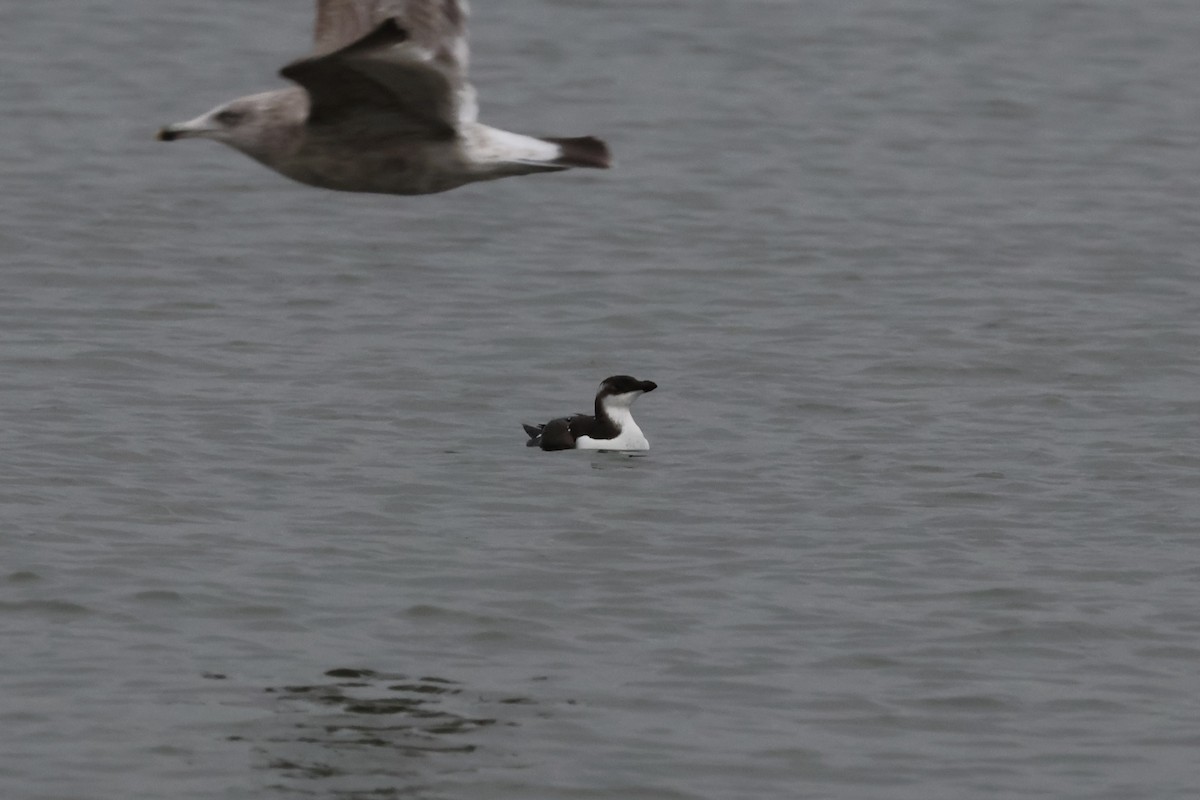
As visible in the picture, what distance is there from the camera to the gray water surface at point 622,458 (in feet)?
35.9

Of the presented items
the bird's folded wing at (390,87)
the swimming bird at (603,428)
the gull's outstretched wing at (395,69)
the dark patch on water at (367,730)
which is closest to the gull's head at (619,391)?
the swimming bird at (603,428)

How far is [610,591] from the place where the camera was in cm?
1309

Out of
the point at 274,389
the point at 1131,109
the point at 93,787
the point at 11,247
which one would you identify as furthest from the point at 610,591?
the point at 1131,109

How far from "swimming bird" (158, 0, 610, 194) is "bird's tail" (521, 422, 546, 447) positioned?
5355 millimetres

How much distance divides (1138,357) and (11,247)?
9.24 meters

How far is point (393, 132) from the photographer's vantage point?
1099cm

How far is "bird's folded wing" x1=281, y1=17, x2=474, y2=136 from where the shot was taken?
10180 mm

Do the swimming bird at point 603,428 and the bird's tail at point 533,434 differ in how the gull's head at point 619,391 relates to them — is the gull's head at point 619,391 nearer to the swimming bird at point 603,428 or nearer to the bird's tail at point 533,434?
the swimming bird at point 603,428

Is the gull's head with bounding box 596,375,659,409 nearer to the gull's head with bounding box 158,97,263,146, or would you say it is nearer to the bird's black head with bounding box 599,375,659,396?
the bird's black head with bounding box 599,375,659,396

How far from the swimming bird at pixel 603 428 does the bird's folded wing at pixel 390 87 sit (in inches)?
220

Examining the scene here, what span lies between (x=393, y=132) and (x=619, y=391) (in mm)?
5940

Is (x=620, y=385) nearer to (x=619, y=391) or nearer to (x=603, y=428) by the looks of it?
(x=619, y=391)

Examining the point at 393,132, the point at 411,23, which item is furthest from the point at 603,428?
the point at 393,132

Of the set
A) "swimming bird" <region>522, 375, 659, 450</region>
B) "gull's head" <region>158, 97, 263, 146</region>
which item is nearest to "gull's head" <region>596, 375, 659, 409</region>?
"swimming bird" <region>522, 375, 659, 450</region>
